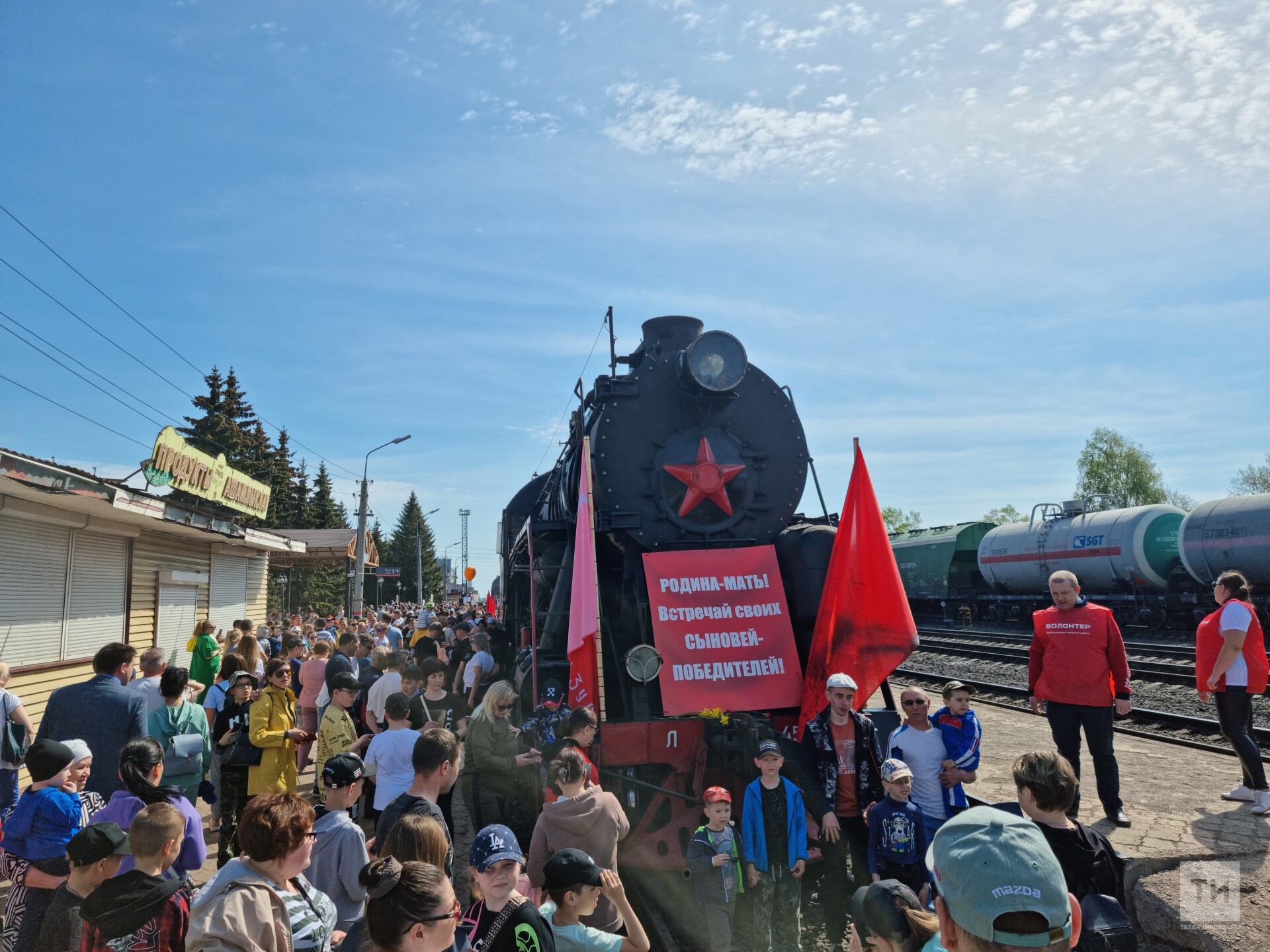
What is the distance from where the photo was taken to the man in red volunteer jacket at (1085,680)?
5.37 meters

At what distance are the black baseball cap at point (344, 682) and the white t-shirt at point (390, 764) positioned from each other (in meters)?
1.12

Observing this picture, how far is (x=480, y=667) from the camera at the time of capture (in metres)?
9.05

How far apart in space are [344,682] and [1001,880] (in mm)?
5098

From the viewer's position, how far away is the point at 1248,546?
16.8 m

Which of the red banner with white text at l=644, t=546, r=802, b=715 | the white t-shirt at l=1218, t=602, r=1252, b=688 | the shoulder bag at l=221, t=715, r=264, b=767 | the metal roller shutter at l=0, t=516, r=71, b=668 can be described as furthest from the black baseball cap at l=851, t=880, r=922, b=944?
the metal roller shutter at l=0, t=516, r=71, b=668

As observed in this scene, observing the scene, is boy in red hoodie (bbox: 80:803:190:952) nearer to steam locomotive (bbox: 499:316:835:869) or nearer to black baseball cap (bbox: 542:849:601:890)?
black baseball cap (bbox: 542:849:601:890)

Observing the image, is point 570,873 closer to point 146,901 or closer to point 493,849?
point 493,849

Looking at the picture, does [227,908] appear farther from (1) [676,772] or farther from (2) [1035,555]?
(2) [1035,555]

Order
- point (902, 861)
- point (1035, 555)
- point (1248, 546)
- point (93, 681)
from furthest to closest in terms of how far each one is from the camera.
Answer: point (1035, 555) < point (1248, 546) < point (93, 681) < point (902, 861)

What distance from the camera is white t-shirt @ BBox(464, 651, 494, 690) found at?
905cm

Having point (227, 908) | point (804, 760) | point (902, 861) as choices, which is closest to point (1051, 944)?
point (227, 908)

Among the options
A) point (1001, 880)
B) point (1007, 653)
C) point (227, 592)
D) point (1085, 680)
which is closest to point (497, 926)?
point (1001, 880)

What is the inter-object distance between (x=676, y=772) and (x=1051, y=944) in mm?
3949

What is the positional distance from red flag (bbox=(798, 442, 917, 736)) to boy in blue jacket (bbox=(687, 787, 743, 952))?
159cm
